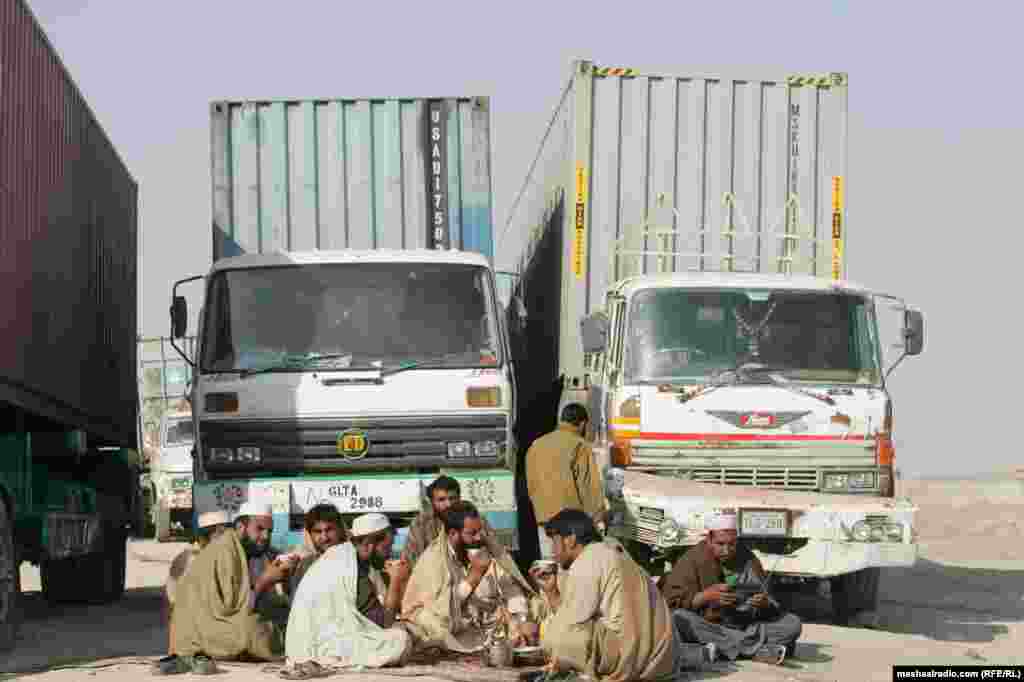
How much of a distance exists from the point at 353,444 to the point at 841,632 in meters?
3.83

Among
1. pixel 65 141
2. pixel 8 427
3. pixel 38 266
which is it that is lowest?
pixel 8 427

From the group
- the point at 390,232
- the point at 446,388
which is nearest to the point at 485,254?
the point at 390,232

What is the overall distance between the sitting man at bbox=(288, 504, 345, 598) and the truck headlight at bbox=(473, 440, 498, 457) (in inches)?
53.2

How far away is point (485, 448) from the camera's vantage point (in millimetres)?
13195

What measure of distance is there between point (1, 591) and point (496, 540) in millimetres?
3158

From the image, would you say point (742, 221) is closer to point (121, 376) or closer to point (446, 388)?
point (446, 388)

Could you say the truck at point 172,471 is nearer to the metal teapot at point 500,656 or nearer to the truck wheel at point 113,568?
the truck wheel at point 113,568

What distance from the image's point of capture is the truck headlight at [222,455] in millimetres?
13125

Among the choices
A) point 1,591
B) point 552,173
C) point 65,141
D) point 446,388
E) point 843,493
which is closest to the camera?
point 1,591

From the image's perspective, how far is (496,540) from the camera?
40.5 feet

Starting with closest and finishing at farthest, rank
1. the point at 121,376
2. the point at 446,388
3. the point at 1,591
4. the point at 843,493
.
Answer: the point at 1,591 < the point at 446,388 < the point at 843,493 < the point at 121,376

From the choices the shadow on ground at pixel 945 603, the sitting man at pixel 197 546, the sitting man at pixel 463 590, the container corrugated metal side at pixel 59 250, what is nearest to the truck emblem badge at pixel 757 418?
the shadow on ground at pixel 945 603

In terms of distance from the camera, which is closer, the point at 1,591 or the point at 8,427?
the point at 1,591

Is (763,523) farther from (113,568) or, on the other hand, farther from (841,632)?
(113,568)
